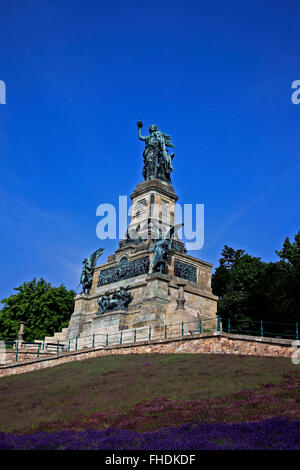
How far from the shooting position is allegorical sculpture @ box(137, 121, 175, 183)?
46750 mm

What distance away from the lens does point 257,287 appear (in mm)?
46500

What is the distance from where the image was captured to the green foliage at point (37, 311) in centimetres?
5384

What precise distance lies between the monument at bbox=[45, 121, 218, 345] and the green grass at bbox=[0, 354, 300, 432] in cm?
865

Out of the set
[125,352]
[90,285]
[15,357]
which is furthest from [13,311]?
[125,352]

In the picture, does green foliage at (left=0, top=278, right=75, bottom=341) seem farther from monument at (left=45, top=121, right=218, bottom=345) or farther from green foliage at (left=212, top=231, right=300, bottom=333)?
green foliage at (left=212, top=231, right=300, bottom=333)

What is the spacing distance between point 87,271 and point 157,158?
12.4 meters

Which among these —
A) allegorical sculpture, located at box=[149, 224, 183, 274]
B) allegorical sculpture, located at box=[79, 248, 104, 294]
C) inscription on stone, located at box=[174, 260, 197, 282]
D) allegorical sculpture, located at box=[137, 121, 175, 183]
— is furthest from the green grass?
allegorical sculpture, located at box=[137, 121, 175, 183]

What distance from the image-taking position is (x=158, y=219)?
43.2 meters

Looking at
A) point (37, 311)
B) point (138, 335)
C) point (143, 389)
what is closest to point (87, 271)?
point (138, 335)

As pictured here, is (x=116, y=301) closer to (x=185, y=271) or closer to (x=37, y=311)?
(x=185, y=271)

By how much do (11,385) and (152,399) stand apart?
1117cm

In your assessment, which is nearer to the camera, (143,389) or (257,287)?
(143,389)

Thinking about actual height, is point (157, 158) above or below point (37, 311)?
above

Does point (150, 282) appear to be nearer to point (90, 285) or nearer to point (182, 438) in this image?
point (90, 285)
